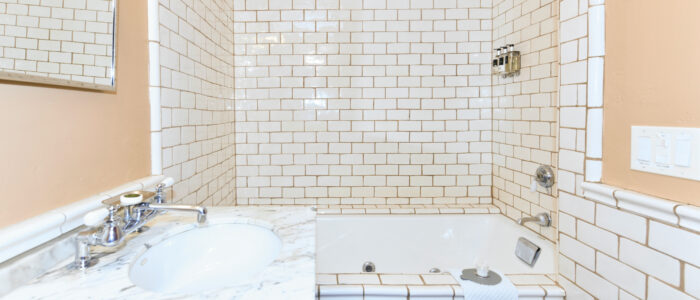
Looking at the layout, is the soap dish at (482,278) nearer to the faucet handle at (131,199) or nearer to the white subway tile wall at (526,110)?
the white subway tile wall at (526,110)

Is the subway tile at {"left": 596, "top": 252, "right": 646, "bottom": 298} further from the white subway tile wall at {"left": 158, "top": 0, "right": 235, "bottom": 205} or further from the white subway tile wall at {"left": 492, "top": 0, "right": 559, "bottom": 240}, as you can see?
the white subway tile wall at {"left": 158, "top": 0, "right": 235, "bottom": 205}

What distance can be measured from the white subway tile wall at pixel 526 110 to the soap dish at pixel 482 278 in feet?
1.97

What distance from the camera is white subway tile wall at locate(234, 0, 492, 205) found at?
261cm

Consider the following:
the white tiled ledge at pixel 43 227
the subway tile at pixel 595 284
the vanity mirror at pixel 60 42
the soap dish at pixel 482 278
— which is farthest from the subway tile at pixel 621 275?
the vanity mirror at pixel 60 42

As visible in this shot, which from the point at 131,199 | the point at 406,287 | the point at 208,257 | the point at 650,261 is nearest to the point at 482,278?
the point at 406,287

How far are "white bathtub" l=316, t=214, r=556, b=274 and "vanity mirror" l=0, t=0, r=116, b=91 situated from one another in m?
1.68

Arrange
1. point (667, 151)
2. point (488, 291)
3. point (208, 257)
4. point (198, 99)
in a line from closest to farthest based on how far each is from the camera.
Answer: point (667, 151)
point (208, 257)
point (488, 291)
point (198, 99)

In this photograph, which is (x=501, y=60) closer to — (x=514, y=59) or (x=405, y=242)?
(x=514, y=59)

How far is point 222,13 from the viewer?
7.79 feet

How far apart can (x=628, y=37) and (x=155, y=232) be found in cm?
159

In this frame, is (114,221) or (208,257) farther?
(208,257)

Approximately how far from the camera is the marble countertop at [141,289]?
0.70 meters

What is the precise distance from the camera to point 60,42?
91cm

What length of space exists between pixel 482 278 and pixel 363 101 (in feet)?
4.92
